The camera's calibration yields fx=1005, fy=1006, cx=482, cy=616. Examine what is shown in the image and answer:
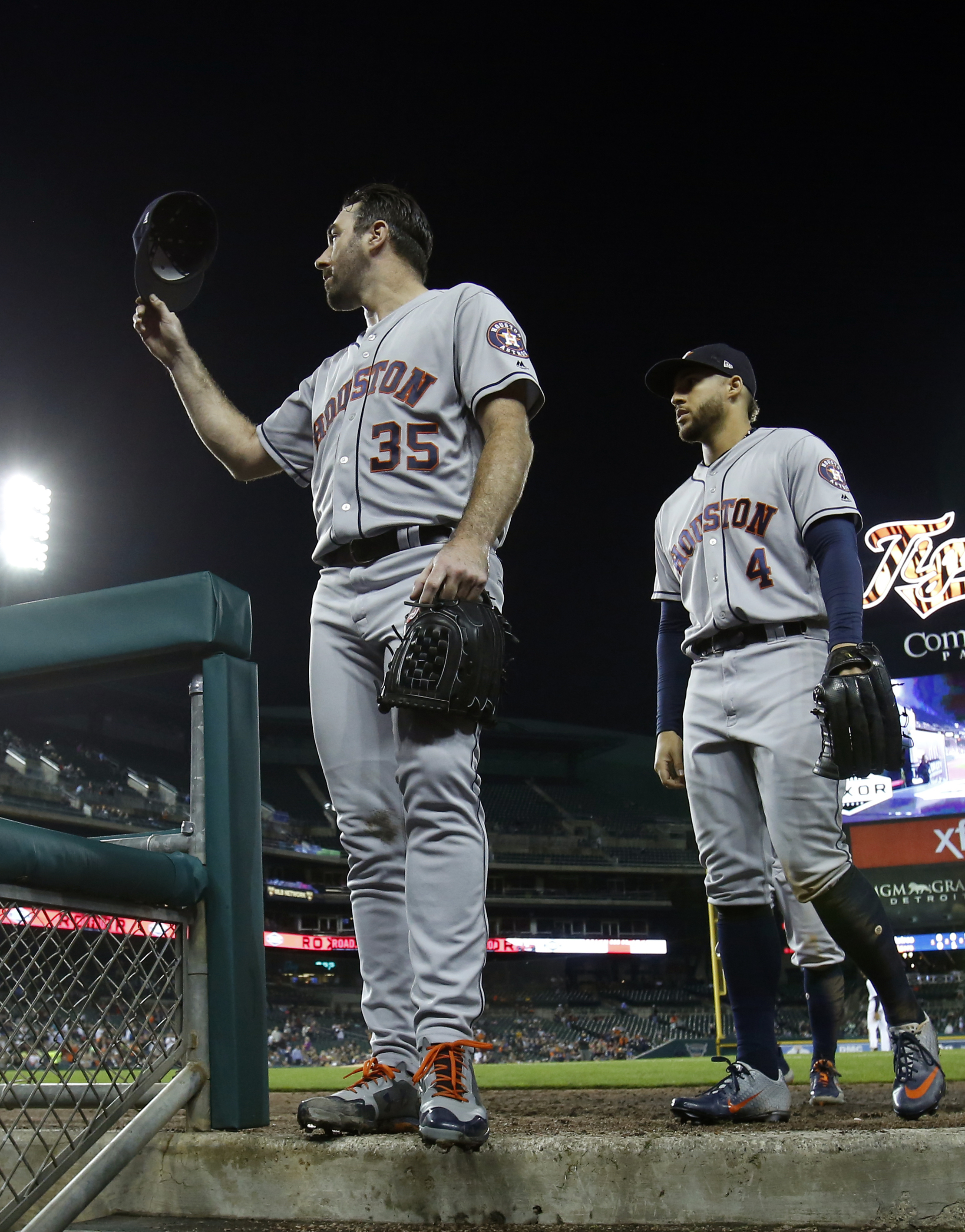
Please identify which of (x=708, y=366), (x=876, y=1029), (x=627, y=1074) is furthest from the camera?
(x=876, y=1029)

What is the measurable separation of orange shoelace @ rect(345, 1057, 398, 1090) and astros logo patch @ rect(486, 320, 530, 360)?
4.62ft

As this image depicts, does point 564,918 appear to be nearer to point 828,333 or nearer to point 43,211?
point 828,333

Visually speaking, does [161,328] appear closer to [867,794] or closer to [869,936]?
[869,936]

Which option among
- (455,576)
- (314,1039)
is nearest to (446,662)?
(455,576)

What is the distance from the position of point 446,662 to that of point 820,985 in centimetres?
223

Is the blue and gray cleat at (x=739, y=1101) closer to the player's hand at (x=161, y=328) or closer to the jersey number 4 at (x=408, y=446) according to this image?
the jersey number 4 at (x=408, y=446)

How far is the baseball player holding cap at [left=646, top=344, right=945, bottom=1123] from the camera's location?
7.41 feet

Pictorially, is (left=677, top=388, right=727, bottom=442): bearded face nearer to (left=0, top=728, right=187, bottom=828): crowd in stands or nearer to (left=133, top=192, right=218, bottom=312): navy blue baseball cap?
(left=133, top=192, right=218, bottom=312): navy blue baseball cap

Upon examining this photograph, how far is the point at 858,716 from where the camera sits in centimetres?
211

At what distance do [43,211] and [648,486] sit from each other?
16.6 metres

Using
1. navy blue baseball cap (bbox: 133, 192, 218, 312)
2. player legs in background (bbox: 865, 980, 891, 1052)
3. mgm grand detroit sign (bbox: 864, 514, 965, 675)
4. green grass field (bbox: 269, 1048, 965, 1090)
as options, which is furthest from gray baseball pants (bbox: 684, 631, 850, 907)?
mgm grand detroit sign (bbox: 864, 514, 965, 675)

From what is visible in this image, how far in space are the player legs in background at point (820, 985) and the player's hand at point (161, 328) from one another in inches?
91.1

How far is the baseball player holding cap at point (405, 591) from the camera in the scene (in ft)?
5.77

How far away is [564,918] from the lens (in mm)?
32656
